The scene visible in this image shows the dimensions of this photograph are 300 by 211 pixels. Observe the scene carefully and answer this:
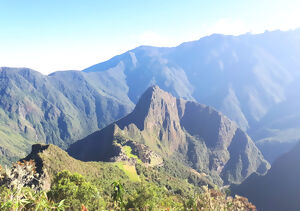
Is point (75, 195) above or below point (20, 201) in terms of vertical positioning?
below

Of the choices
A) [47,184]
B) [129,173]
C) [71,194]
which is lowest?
[129,173]

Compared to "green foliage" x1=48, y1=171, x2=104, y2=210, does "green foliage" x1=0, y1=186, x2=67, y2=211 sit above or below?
above

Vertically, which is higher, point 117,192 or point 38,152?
point 117,192

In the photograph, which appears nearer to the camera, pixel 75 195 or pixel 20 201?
pixel 20 201

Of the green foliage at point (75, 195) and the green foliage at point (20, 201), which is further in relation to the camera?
the green foliage at point (75, 195)

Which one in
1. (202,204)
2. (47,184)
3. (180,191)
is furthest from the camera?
(180,191)

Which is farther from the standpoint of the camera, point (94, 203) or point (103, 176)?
point (103, 176)

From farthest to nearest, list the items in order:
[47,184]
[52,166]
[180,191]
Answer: [180,191] < [52,166] < [47,184]

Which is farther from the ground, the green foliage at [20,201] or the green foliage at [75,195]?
the green foliage at [20,201]

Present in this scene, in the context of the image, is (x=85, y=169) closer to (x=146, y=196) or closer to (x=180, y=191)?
(x=180, y=191)

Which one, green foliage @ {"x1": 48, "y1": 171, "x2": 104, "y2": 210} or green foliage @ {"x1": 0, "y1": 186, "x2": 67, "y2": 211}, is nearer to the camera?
green foliage @ {"x1": 0, "y1": 186, "x2": 67, "y2": 211}

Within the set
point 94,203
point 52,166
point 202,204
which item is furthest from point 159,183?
point 202,204
